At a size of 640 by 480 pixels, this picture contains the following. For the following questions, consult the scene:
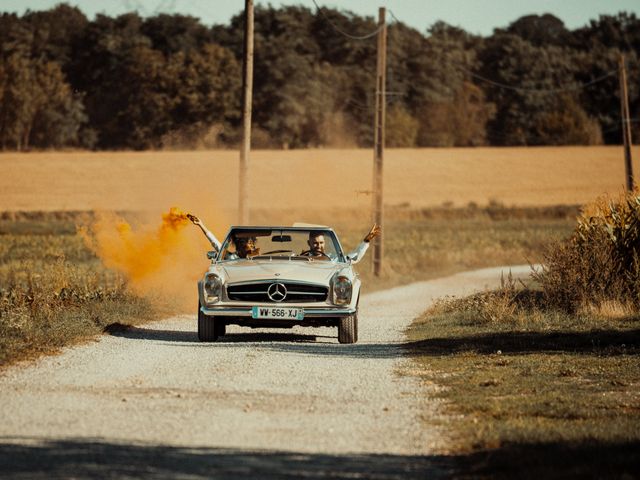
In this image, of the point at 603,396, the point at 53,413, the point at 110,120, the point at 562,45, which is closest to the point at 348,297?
the point at 603,396

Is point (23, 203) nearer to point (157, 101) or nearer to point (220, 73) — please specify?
point (157, 101)

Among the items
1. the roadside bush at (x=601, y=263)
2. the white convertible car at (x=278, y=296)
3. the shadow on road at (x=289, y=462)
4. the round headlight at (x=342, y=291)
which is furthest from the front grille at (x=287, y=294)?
the shadow on road at (x=289, y=462)

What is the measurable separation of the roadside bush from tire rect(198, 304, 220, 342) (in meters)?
8.07

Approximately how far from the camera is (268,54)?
97.7 meters

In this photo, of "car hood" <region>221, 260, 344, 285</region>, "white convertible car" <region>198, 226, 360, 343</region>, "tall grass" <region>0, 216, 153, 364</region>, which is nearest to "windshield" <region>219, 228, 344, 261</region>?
"car hood" <region>221, 260, 344, 285</region>

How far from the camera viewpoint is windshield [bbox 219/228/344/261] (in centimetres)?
1947

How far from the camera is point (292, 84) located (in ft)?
314

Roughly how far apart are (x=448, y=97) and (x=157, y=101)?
103ft

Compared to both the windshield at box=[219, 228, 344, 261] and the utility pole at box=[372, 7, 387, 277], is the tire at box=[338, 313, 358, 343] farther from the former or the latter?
the utility pole at box=[372, 7, 387, 277]

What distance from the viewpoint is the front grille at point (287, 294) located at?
18172mm

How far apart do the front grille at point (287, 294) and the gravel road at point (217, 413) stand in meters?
0.66

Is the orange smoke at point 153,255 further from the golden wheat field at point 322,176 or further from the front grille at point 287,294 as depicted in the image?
the golden wheat field at point 322,176

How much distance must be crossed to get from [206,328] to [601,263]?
965 cm

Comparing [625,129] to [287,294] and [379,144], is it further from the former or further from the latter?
[287,294]
